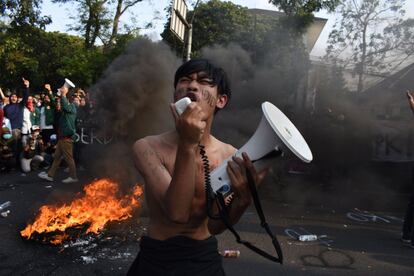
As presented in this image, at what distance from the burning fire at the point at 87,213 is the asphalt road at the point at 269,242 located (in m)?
0.14

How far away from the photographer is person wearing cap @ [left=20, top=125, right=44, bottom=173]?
9258mm

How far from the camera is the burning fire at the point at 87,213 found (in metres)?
4.86

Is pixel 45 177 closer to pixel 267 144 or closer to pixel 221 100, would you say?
pixel 221 100

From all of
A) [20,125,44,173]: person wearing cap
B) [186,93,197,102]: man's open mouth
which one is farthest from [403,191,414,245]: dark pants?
[20,125,44,173]: person wearing cap

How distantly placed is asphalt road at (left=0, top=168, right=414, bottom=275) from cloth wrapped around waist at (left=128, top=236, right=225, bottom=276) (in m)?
2.41

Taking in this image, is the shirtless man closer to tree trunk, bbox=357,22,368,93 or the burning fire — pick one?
the burning fire

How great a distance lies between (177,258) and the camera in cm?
180

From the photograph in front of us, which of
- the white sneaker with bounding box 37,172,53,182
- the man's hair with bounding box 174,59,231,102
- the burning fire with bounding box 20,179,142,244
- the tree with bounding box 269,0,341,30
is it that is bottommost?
the white sneaker with bounding box 37,172,53,182

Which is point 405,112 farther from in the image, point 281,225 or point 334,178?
point 281,225

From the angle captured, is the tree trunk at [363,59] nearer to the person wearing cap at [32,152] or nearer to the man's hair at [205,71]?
the person wearing cap at [32,152]

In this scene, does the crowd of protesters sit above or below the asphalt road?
above

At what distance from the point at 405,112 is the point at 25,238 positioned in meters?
8.86

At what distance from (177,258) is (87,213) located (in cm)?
403

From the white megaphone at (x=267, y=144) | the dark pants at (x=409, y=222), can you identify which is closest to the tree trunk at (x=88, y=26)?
the dark pants at (x=409, y=222)
